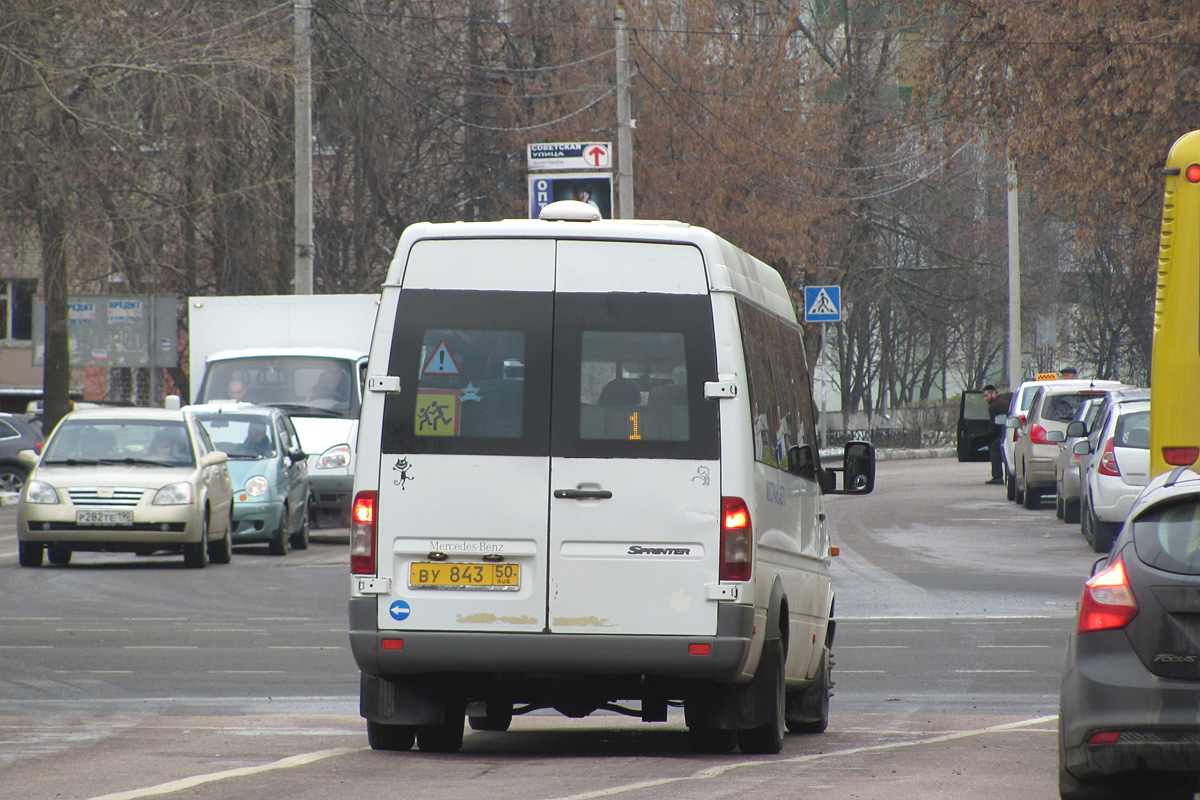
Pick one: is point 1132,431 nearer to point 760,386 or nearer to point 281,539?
point 281,539

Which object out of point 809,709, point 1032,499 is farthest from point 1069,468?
point 809,709

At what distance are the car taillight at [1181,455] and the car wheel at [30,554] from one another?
1270cm

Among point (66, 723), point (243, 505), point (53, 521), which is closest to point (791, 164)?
point (243, 505)

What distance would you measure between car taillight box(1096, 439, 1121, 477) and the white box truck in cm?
972

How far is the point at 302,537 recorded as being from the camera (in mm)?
24062

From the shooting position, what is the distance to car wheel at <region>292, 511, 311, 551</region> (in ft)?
78.9

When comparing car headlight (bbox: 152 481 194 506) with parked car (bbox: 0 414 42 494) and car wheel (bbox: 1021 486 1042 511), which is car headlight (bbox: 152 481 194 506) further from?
parked car (bbox: 0 414 42 494)

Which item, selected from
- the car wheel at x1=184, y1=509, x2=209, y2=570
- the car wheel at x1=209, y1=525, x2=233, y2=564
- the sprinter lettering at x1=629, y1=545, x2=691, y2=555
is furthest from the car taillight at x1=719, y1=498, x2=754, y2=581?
the car wheel at x1=209, y1=525, x2=233, y2=564

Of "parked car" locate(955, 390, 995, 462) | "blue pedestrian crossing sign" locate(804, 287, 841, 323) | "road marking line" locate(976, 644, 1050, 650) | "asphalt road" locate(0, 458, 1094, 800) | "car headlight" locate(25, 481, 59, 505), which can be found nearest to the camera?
"asphalt road" locate(0, 458, 1094, 800)

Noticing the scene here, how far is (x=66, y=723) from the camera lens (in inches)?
399

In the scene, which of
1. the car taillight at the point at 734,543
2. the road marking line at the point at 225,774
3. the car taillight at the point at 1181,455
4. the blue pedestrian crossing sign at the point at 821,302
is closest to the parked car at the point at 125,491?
the road marking line at the point at 225,774

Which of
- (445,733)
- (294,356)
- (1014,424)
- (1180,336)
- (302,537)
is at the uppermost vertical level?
(1180,336)

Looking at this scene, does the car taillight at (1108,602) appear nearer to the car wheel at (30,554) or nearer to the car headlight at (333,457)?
the car wheel at (30,554)

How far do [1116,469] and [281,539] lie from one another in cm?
932
